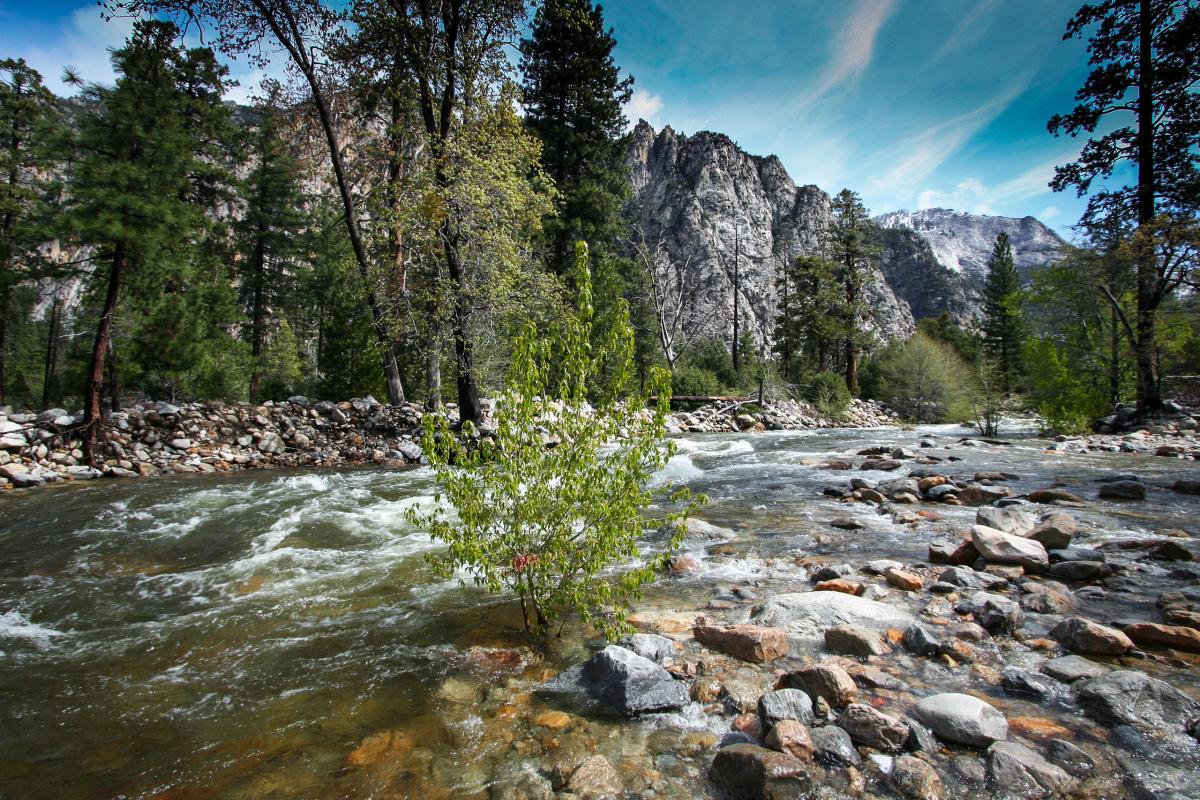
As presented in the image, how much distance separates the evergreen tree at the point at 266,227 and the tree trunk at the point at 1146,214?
29.2m

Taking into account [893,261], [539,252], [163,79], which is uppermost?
[893,261]

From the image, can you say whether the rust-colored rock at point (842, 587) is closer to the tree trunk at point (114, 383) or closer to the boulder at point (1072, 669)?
the boulder at point (1072, 669)

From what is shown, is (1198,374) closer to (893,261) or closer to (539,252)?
(539,252)

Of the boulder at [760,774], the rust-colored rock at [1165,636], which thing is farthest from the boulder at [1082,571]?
the boulder at [760,774]

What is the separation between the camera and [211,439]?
38.8 feet

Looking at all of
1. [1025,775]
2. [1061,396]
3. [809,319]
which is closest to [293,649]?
[1025,775]

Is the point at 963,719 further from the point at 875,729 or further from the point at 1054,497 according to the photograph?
the point at 1054,497

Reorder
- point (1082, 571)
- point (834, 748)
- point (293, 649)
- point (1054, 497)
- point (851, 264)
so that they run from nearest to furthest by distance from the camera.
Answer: point (834, 748) < point (293, 649) < point (1082, 571) < point (1054, 497) < point (851, 264)

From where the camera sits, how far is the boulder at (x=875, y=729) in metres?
2.29

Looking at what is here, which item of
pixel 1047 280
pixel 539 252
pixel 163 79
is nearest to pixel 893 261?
pixel 1047 280

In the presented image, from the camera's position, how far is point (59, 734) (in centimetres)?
262

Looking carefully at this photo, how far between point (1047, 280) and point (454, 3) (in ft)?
68.1

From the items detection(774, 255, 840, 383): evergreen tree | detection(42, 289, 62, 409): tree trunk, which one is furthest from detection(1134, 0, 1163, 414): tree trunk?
detection(42, 289, 62, 409): tree trunk

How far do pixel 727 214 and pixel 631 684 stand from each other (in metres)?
100
